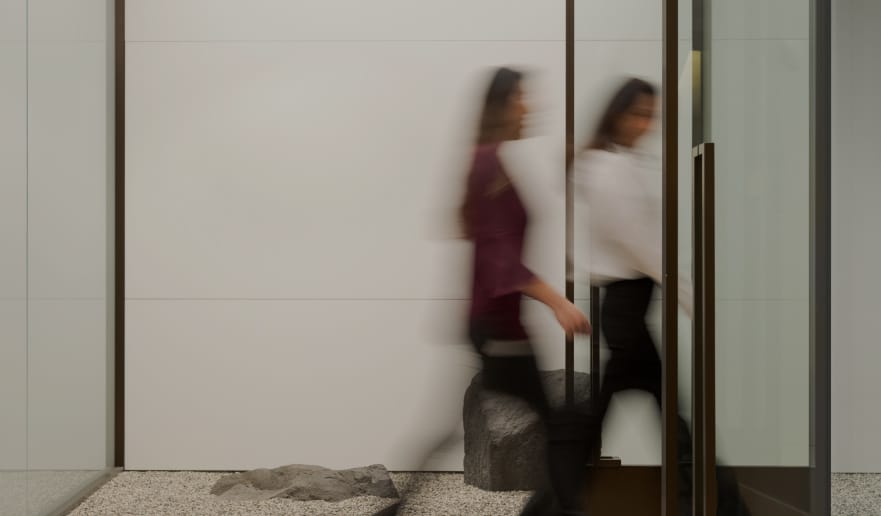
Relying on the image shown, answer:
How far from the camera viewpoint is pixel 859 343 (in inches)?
41.7

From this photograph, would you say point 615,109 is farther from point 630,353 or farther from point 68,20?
point 68,20

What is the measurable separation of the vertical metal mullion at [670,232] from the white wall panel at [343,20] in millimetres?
1427

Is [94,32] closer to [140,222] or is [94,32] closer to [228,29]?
[228,29]

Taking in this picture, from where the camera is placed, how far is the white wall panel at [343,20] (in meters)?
3.13

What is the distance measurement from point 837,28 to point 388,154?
220 centimetres

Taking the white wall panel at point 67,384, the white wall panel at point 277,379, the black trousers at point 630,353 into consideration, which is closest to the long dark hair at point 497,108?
the black trousers at point 630,353

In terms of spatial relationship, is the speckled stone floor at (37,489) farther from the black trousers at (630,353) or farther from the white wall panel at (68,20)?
the black trousers at (630,353)

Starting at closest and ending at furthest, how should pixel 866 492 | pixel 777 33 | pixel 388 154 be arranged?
pixel 866 492 < pixel 777 33 < pixel 388 154

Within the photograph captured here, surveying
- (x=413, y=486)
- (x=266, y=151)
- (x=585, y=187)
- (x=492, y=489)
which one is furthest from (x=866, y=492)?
(x=266, y=151)

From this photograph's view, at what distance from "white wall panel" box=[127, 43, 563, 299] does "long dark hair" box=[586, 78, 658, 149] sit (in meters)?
1.24

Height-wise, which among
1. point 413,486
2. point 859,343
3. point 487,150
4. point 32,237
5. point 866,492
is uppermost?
point 487,150

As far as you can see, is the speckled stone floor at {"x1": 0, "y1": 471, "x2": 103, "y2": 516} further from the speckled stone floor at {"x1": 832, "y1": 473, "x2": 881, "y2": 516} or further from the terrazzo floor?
the speckled stone floor at {"x1": 832, "y1": 473, "x2": 881, "y2": 516}

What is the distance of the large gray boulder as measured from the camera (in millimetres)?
2094

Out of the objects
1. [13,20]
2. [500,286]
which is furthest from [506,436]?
[13,20]
